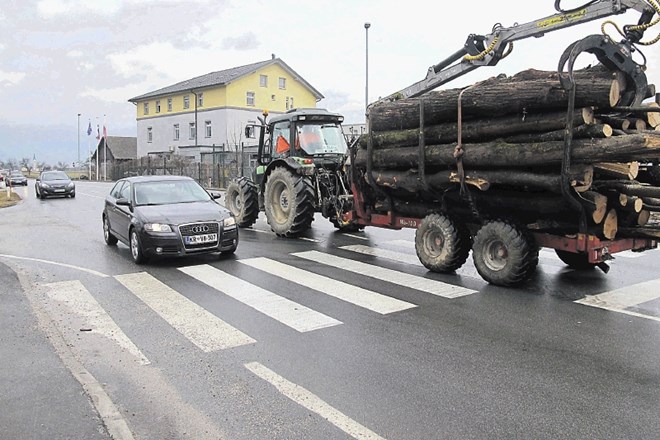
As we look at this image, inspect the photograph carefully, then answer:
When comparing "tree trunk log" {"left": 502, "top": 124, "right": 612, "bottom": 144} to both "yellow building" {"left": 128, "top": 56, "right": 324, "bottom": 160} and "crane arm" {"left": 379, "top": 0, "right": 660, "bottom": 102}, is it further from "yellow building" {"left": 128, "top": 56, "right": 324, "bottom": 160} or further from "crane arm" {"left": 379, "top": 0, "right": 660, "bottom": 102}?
"yellow building" {"left": 128, "top": 56, "right": 324, "bottom": 160}

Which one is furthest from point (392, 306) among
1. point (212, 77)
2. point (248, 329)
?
point (212, 77)

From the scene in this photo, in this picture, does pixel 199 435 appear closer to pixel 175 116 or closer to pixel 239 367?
pixel 239 367

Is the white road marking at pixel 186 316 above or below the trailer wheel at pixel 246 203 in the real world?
below

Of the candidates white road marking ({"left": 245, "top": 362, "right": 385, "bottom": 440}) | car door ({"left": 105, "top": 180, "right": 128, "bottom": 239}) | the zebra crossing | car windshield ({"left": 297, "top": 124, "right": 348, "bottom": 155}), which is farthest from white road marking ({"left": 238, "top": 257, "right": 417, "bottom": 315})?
car windshield ({"left": 297, "top": 124, "right": 348, "bottom": 155})

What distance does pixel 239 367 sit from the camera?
505 centimetres

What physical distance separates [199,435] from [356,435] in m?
1.05

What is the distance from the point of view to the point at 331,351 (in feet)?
17.9

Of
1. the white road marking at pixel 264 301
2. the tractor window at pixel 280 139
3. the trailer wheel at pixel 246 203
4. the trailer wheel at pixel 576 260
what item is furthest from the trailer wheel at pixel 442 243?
the trailer wheel at pixel 246 203

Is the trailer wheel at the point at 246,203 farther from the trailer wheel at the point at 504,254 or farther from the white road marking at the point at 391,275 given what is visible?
the trailer wheel at the point at 504,254

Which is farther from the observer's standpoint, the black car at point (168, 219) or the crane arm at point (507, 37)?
the black car at point (168, 219)

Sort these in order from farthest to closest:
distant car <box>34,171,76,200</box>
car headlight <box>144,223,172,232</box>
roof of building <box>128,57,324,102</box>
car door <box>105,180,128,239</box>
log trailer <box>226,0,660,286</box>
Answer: roof of building <box>128,57,324,102</box> → distant car <box>34,171,76,200</box> → car door <box>105,180,128,239</box> → car headlight <box>144,223,172,232</box> → log trailer <box>226,0,660,286</box>

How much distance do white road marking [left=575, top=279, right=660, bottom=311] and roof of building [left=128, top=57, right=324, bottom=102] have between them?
164ft

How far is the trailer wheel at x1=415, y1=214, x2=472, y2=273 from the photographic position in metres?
8.66

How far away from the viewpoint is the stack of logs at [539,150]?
22.5 ft
